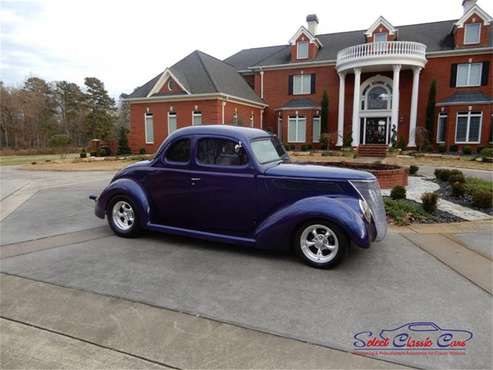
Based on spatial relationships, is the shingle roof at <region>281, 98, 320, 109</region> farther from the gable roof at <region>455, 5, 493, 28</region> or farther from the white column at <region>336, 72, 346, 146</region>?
the gable roof at <region>455, 5, 493, 28</region>

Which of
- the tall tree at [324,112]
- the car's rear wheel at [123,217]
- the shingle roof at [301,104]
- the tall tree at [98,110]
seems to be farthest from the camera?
the tall tree at [98,110]

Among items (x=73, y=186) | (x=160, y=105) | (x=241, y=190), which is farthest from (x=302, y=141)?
(x=241, y=190)

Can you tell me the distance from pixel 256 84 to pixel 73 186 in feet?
71.1

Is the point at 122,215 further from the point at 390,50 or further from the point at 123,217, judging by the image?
the point at 390,50

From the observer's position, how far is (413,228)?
585 centimetres

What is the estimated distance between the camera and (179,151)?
16.0 feet

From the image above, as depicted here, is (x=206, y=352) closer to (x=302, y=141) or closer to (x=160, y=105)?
(x=160, y=105)

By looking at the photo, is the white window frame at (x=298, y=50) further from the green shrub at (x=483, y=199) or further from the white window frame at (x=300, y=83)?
the green shrub at (x=483, y=199)

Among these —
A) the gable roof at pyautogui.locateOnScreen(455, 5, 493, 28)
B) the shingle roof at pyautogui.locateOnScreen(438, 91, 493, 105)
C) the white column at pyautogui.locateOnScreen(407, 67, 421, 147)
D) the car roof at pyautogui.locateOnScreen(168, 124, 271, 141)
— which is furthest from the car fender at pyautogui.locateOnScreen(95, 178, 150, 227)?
the gable roof at pyautogui.locateOnScreen(455, 5, 493, 28)

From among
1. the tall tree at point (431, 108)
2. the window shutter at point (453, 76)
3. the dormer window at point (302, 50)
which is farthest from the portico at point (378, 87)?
the dormer window at point (302, 50)

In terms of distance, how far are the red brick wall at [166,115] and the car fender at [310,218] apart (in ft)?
63.4

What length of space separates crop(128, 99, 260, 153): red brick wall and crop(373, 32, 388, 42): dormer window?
1101cm

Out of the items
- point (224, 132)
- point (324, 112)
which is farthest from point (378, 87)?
point (224, 132)

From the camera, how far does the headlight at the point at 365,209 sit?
398 centimetres
